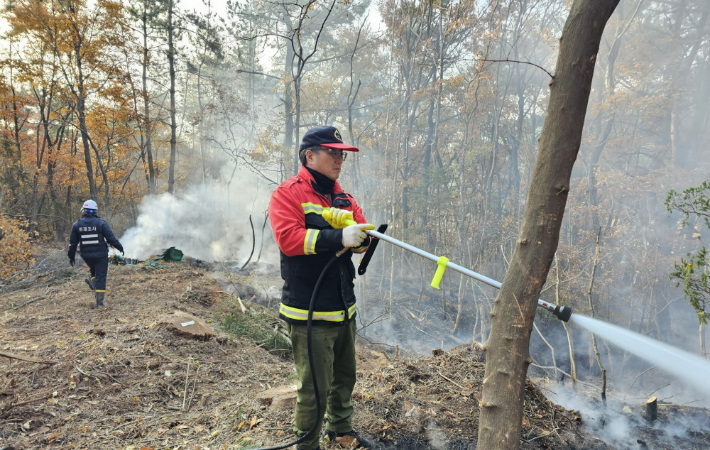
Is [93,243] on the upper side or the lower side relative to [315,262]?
lower

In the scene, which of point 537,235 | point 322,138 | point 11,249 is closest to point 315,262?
point 322,138

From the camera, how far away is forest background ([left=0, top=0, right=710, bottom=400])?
44.8ft

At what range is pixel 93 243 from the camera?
7902mm

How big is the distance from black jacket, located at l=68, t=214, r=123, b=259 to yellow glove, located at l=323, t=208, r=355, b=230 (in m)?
7.42

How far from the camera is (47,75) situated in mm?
15609

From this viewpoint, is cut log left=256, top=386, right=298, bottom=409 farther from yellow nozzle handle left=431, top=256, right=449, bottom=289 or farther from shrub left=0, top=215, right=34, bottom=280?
shrub left=0, top=215, right=34, bottom=280

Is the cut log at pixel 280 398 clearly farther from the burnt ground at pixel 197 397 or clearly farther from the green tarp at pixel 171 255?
the green tarp at pixel 171 255

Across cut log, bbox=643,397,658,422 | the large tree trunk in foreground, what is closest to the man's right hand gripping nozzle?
the large tree trunk in foreground

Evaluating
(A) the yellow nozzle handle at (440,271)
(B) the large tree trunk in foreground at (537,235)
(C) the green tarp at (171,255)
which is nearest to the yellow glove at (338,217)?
(A) the yellow nozzle handle at (440,271)

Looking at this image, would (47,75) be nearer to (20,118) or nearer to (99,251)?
(20,118)

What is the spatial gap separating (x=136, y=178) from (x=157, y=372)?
102ft

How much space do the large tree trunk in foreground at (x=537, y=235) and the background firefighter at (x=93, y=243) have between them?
8.64m

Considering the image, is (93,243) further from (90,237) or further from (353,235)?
(353,235)

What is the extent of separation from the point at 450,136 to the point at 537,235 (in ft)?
73.1
